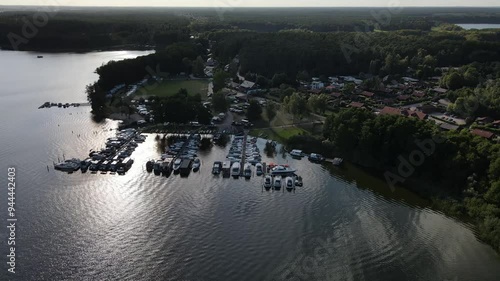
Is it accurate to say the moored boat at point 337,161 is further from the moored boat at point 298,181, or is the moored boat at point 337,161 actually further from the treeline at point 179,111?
the treeline at point 179,111

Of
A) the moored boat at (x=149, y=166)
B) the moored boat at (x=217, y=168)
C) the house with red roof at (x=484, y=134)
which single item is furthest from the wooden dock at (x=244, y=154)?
the house with red roof at (x=484, y=134)

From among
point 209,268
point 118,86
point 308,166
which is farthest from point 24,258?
point 118,86

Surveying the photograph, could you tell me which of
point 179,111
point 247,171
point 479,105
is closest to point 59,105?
point 179,111

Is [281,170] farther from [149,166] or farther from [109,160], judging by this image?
[109,160]

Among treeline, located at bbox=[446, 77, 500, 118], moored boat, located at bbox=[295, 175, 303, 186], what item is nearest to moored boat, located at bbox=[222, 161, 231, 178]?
moored boat, located at bbox=[295, 175, 303, 186]

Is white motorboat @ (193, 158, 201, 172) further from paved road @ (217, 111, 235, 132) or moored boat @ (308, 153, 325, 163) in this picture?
moored boat @ (308, 153, 325, 163)
